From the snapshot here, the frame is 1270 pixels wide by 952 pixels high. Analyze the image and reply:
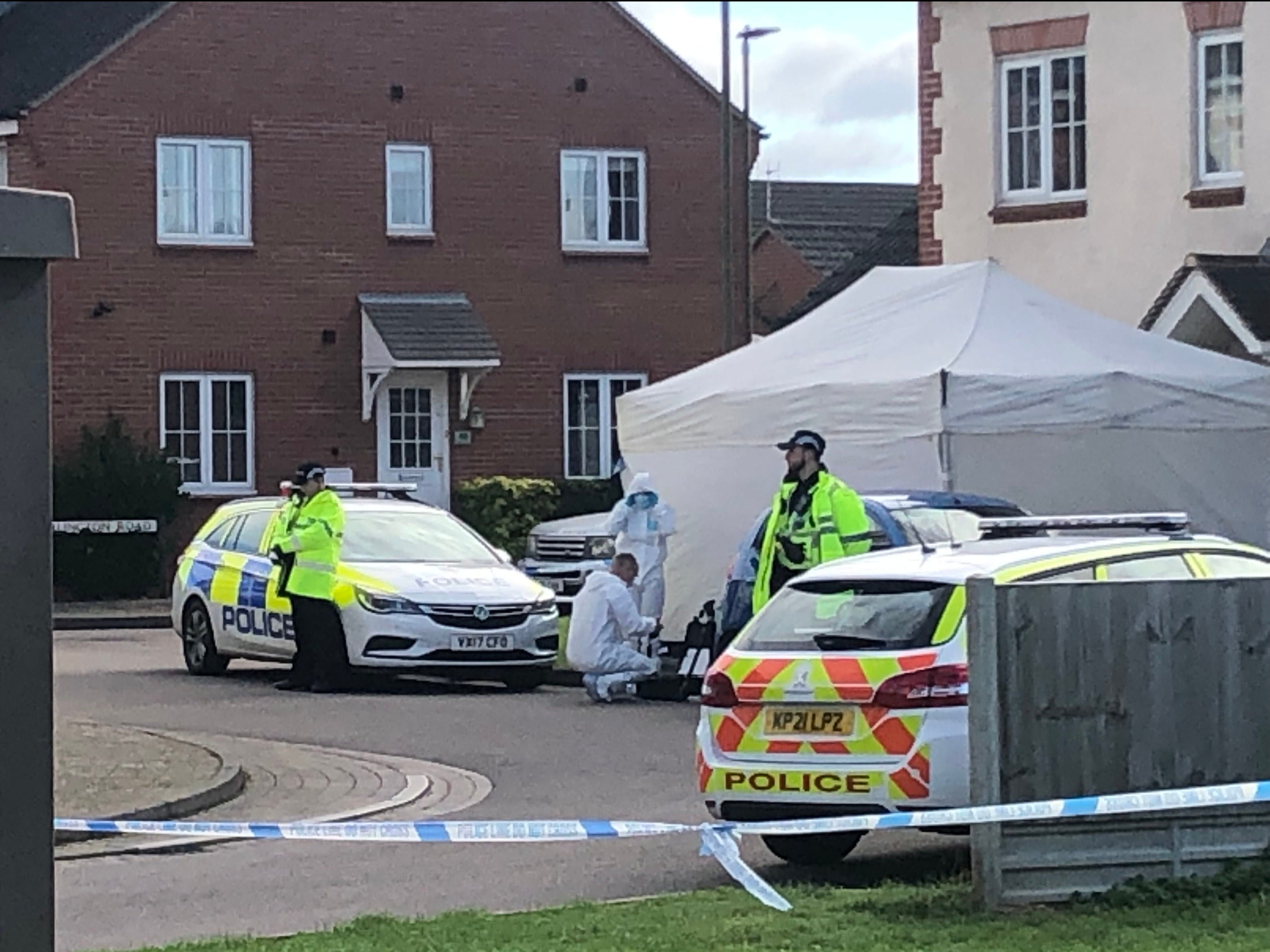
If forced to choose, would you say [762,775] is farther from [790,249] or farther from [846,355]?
[790,249]

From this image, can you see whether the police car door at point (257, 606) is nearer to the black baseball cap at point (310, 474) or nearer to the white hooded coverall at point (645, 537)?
the black baseball cap at point (310, 474)

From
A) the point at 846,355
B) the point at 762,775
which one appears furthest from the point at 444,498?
the point at 762,775

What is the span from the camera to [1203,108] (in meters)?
23.8

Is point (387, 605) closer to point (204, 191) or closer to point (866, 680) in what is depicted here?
point (866, 680)

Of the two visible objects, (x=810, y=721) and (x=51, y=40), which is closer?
(x=810, y=721)

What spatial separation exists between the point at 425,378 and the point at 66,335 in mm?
4912

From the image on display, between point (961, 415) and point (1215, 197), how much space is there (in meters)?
6.08

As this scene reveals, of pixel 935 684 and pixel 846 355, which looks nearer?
pixel 935 684

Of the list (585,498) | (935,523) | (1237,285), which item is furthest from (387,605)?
(585,498)

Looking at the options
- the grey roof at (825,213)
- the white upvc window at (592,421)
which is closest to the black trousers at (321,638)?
the white upvc window at (592,421)

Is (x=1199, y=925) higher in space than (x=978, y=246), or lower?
lower

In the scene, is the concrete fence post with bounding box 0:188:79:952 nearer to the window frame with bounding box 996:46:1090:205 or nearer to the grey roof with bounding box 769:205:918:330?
the window frame with bounding box 996:46:1090:205

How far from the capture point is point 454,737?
54.8 feet

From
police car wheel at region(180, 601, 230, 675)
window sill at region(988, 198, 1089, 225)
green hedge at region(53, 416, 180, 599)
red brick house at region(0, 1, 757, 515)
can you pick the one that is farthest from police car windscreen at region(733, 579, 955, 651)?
red brick house at region(0, 1, 757, 515)
